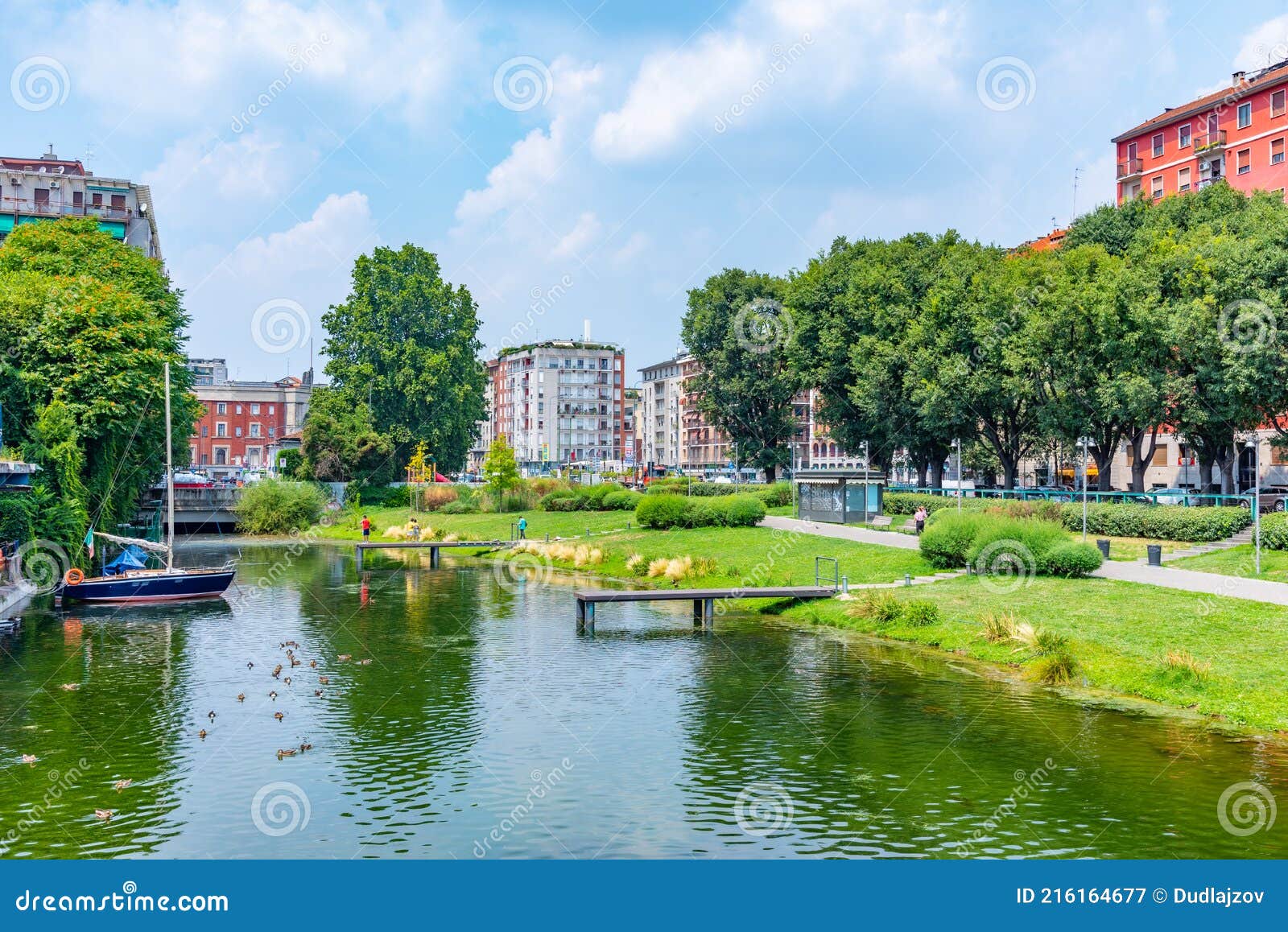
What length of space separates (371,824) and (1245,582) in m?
28.4

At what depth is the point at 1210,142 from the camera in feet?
273

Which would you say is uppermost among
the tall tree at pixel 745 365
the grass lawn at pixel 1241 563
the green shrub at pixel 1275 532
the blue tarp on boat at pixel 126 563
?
the tall tree at pixel 745 365

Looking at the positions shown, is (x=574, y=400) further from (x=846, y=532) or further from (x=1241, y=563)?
(x=1241, y=563)

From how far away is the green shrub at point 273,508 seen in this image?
83938 mm

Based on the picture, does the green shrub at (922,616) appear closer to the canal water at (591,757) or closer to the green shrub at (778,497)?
the canal water at (591,757)

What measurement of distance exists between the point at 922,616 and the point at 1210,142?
219ft

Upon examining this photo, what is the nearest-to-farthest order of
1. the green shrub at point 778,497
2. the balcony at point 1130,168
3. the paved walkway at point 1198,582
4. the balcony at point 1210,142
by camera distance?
the paved walkway at point 1198,582, the green shrub at point 778,497, the balcony at point 1210,142, the balcony at point 1130,168

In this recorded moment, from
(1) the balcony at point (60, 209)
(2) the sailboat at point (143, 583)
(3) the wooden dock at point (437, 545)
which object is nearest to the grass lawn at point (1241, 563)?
(2) the sailboat at point (143, 583)

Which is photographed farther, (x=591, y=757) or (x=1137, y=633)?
(x=1137, y=633)

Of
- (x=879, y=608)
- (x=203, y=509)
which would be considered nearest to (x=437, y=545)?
(x=203, y=509)

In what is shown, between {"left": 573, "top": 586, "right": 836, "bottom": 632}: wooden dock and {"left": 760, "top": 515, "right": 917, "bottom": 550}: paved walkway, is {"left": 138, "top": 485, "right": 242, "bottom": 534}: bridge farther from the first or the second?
{"left": 573, "top": 586, "right": 836, "bottom": 632}: wooden dock

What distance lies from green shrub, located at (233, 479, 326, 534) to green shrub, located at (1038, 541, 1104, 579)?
2466 inches

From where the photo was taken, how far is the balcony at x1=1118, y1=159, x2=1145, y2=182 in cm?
9262

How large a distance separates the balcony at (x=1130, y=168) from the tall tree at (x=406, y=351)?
60.0 metres
